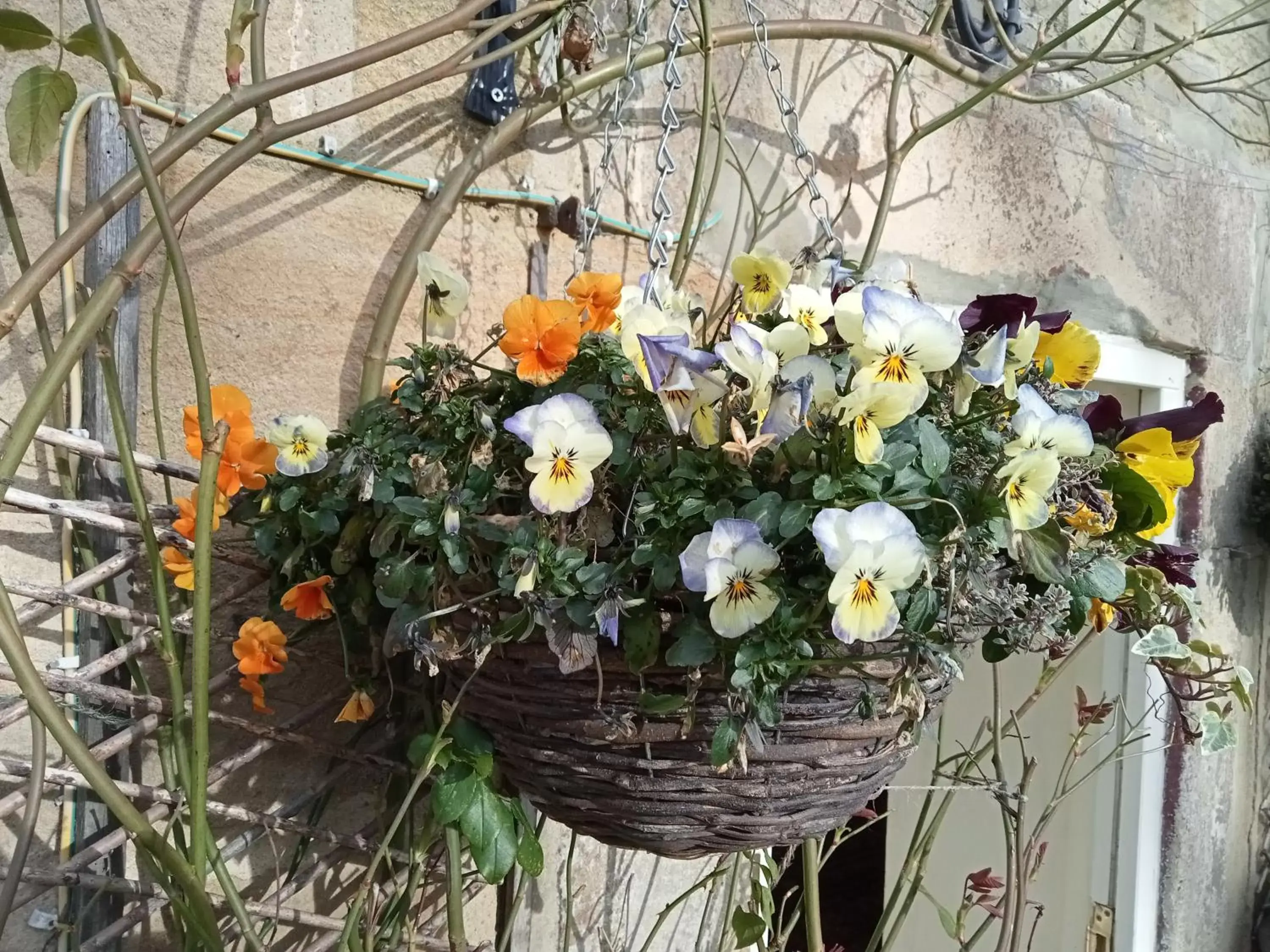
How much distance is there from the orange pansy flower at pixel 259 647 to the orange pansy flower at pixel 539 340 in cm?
29

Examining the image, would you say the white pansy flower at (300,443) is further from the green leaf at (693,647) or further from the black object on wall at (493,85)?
the black object on wall at (493,85)

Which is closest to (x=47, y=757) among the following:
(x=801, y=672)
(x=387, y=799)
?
(x=387, y=799)

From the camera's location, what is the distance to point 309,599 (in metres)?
0.62

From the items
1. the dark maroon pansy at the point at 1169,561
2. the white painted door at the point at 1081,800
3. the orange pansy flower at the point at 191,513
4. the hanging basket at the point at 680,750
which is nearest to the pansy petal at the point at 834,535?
the hanging basket at the point at 680,750

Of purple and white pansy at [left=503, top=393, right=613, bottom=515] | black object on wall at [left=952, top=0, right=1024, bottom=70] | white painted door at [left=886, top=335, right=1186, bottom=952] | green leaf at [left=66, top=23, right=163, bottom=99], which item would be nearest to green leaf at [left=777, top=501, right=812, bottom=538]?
purple and white pansy at [left=503, top=393, right=613, bottom=515]

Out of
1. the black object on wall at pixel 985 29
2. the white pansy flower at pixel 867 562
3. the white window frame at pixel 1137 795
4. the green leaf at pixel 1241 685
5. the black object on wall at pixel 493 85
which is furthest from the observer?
the white window frame at pixel 1137 795

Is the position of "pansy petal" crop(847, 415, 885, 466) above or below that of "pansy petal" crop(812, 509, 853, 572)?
above

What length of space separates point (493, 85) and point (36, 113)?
44 cm

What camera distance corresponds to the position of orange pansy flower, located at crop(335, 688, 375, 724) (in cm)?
67

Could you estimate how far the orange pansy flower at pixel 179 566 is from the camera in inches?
25.0

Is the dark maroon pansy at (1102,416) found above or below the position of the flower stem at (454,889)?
above

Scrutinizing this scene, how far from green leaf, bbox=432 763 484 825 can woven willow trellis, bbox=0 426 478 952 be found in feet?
0.52

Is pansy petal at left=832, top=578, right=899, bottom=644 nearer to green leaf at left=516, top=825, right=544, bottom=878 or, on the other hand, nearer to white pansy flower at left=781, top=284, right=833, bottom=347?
white pansy flower at left=781, top=284, right=833, bottom=347

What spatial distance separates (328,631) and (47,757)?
0.23 metres
